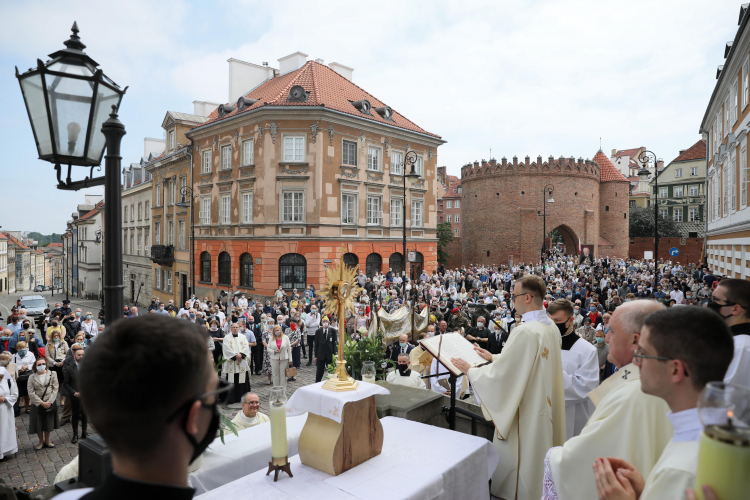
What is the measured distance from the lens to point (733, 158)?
61.9 feet

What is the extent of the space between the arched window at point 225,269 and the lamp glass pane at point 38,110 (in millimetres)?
27676

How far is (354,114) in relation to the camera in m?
28.6

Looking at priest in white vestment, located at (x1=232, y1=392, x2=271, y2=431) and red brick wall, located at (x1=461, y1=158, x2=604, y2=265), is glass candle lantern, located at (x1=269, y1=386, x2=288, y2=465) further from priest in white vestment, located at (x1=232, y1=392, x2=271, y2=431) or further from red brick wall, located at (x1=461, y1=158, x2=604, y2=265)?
red brick wall, located at (x1=461, y1=158, x2=604, y2=265)

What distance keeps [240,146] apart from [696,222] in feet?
199

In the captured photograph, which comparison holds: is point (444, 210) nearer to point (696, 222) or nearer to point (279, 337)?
point (696, 222)

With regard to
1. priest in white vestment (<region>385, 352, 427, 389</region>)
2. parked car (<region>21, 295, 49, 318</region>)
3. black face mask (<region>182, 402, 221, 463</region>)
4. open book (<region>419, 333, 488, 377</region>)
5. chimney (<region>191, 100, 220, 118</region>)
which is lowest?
parked car (<region>21, 295, 49, 318</region>)

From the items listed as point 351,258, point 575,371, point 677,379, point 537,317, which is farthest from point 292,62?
point 677,379

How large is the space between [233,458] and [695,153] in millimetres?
73567

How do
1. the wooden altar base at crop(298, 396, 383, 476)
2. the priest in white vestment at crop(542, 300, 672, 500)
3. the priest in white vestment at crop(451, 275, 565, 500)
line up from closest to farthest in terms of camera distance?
the priest in white vestment at crop(542, 300, 672, 500), the wooden altar base at crop(298, 396, 383, 476), the priest in white vestment at crop(451, 275, 565, 500)

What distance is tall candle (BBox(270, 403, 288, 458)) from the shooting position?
123 inches

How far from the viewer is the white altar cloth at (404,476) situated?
119 inches

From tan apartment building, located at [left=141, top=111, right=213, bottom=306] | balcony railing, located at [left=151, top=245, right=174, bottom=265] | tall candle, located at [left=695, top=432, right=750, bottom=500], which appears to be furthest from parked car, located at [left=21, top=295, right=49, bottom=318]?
tall candle, located at [left=695, top=432, right=750, bottom=500]

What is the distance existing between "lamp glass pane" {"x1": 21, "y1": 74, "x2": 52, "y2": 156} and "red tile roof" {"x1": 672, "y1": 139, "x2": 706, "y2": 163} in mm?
72727

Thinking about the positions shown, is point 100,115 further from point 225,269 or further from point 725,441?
point 225,269
